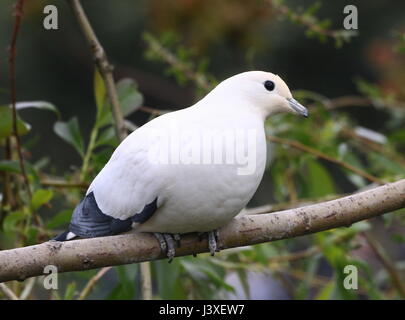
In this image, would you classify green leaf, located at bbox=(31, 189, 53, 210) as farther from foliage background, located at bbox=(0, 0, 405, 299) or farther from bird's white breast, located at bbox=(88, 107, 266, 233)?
bird's white breast, located at bbox=(88, 107, 266, 233)

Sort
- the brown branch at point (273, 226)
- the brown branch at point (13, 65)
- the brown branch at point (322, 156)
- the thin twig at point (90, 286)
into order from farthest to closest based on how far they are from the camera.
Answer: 1. the brown branch at point (322, 156)
2. the thin twig at point (90, 286)
3. the brown branch at point (13, 65)
4. the brown branch at point (273, 226)

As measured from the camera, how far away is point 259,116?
2084mm

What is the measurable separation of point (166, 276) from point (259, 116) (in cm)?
69

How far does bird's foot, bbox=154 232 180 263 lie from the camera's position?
1.97m

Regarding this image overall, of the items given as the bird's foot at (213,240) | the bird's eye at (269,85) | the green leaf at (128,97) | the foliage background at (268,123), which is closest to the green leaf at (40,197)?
the foliage background at (268,123)

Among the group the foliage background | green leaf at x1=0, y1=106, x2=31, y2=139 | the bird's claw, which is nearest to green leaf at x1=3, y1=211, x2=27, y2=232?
the foliage background

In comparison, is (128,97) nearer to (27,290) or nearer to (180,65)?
(180,65)

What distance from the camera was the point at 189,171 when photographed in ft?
6.22

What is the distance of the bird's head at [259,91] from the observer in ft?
6.81

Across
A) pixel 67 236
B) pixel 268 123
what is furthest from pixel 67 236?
pixel 268 123

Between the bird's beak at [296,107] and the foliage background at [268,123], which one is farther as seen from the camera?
the foliage background at [268,123]

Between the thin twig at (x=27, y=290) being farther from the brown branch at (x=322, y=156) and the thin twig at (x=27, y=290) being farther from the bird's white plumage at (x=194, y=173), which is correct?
the brown branch at (x=322, y=156)

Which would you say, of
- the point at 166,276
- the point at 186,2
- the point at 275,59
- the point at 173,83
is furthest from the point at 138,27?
the point at 166,276

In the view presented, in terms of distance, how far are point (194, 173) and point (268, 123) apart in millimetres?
1325
